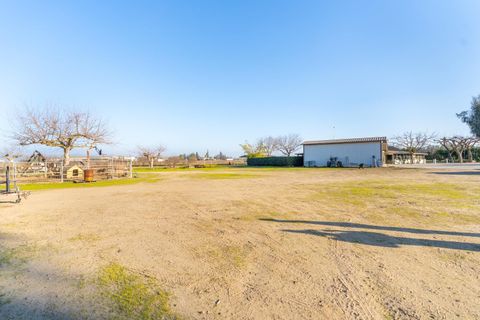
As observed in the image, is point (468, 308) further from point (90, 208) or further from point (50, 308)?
point (90, 208)

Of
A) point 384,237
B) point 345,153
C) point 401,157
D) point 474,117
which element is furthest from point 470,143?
point 384,237

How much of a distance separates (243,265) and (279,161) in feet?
130

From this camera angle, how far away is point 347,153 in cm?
3366

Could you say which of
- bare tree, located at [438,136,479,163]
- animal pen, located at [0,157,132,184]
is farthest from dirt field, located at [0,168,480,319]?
bare tree, located at [438,136,479,163]

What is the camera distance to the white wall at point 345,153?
31547 millimetres

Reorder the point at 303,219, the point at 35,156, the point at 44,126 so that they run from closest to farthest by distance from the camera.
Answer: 1. the point at 303,219
2. the point at 35,156
3. the point at 44,126

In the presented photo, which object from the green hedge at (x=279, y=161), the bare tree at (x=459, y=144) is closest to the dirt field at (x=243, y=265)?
the green hedge at (x=279, y=161)

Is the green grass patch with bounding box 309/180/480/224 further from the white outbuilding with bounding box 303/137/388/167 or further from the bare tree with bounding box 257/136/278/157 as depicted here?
the bare tree with bounding box 257/136/278/157

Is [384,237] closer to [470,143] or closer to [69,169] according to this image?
[69,169]

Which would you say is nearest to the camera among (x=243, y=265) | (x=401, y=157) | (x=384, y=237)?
(x=243, y=265)

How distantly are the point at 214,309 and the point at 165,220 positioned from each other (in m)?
3.84

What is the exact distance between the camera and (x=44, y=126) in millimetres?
21203

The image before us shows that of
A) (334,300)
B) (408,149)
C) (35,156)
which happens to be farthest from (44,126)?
(408,149)

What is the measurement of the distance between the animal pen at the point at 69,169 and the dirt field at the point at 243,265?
13449mm
